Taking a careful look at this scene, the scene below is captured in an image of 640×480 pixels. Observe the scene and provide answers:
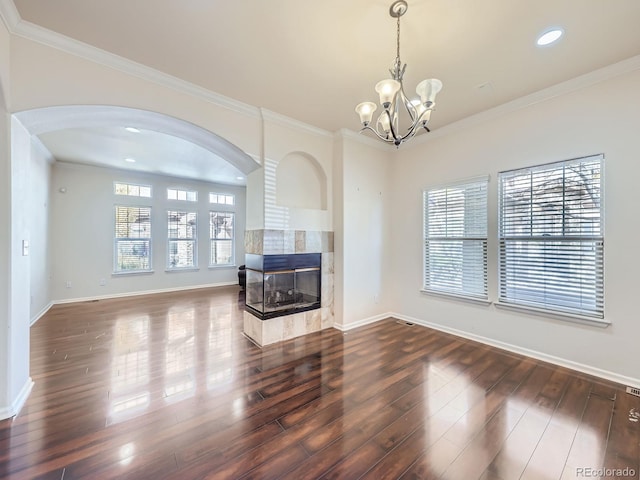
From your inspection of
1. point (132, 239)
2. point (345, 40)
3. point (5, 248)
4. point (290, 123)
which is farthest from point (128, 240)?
point (345, 40)

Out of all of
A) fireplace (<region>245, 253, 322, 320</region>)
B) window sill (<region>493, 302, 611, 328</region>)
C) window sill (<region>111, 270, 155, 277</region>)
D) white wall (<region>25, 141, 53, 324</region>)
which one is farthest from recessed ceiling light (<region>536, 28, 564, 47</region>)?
window sill (<region>111, 270, 155, 277</region>)

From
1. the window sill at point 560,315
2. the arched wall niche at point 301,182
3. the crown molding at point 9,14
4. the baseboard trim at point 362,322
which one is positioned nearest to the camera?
the crown molding at point 9,14

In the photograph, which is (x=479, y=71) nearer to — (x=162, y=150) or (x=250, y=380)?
(x=250, y=380)

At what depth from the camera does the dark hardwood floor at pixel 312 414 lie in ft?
5.46

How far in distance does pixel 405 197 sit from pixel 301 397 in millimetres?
3519

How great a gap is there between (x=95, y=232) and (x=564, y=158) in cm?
859

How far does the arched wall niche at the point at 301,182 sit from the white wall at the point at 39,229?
4.13m

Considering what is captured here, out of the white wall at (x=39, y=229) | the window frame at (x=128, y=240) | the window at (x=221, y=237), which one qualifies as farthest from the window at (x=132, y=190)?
the window at (x=221, y=237)

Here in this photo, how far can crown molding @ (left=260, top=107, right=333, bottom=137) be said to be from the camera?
3.56 metres

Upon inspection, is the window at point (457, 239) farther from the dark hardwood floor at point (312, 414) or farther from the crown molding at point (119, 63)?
the crown molding at point (119, 63)

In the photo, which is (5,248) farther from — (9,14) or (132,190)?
(132,190)

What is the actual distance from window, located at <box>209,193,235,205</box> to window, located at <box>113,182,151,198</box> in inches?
62.0

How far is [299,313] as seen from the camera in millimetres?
3893

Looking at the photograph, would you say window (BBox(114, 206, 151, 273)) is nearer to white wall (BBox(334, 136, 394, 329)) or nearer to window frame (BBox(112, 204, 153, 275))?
window frame (BBox(112, 204, 153, 275))
